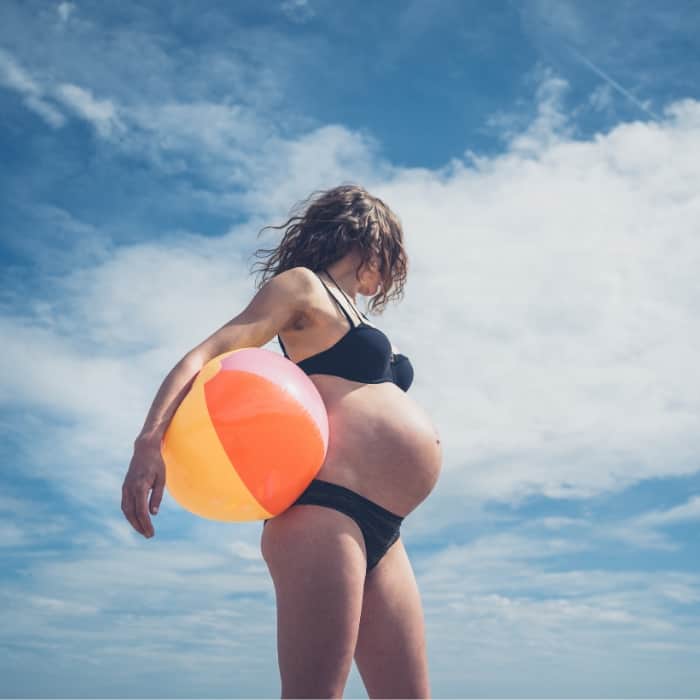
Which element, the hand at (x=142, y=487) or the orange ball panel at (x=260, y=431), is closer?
the hand at (x=142, y=487)

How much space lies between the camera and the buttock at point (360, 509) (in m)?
2.83

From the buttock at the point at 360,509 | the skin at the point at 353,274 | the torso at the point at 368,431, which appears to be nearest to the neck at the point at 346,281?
the skin at the point at 353,274

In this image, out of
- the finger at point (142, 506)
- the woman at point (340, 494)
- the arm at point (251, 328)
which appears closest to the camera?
the finger at point (142, 506)

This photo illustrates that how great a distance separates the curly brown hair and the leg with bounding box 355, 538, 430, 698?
4.64ft

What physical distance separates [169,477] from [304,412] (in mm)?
584

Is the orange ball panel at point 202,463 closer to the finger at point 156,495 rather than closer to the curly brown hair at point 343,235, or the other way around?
the finger at point 156,495

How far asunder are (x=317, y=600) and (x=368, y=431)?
67cm

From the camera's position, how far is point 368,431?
9.78 ft

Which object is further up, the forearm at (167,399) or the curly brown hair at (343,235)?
the curly brown hair at (343,235)

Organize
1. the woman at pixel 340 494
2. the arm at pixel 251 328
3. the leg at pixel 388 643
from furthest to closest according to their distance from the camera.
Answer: the leg at pixel 388 643, the arm at pixel 251 328, the woman at pixel 340 494

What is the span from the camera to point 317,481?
2.88 metres

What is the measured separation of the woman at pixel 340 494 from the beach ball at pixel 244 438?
10 cm

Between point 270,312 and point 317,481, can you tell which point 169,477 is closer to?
point 317,481

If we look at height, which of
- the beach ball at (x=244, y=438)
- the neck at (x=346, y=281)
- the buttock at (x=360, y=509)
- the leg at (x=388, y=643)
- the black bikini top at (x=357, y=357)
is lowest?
the leg at (x=388, y=643)
